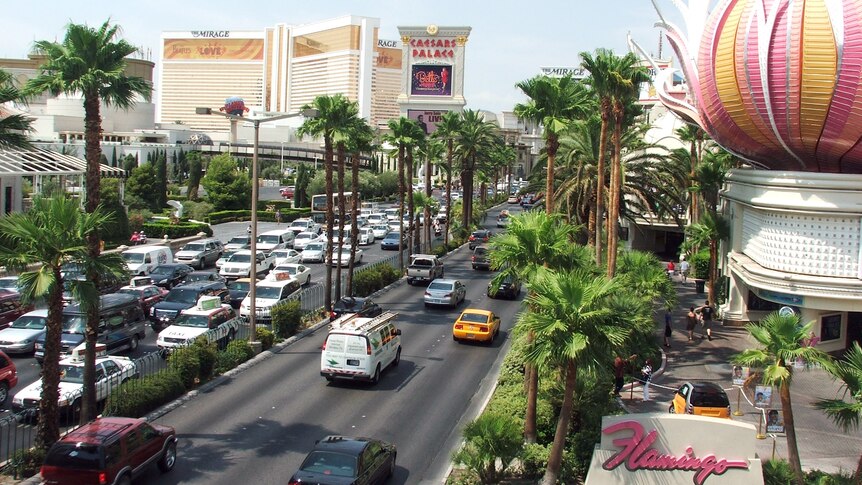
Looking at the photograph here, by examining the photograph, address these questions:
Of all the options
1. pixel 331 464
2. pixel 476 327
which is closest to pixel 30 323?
pixel 476 327

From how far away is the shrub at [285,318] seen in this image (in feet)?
101

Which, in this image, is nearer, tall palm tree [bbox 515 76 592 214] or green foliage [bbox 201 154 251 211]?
tall palm tree [bbox 515 76 592 214]

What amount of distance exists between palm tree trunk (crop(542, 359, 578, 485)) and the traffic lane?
2973 mm

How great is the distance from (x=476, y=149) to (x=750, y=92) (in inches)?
1566

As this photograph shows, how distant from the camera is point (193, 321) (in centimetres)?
2800

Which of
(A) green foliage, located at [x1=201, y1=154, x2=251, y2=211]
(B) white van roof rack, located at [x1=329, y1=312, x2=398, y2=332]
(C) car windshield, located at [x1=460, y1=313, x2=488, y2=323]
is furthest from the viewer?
(A) green foliage, located at [x1=201, y1=154, x2=251, y2=211]

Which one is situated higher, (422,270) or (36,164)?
(36,164)

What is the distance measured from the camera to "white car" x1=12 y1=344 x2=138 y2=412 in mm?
19766

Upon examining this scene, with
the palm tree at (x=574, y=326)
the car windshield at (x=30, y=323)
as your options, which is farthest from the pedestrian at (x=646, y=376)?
the car windshield at (x=30, y=323)

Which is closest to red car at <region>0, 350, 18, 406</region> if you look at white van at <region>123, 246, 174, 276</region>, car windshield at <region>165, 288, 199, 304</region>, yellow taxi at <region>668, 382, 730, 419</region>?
car windshield at <region>165, 288, 199, 304</region>

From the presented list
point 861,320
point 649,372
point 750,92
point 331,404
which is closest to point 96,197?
point 331,404

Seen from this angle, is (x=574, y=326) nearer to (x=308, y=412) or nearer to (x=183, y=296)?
(x=308, y=412)

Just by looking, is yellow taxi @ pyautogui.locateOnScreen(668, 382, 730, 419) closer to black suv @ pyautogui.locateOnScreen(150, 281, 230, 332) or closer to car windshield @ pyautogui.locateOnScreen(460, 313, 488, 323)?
car windshield @ pyautogui.locateOnScreen(460, 313, 488, 323)

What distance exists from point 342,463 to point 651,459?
5919mm
